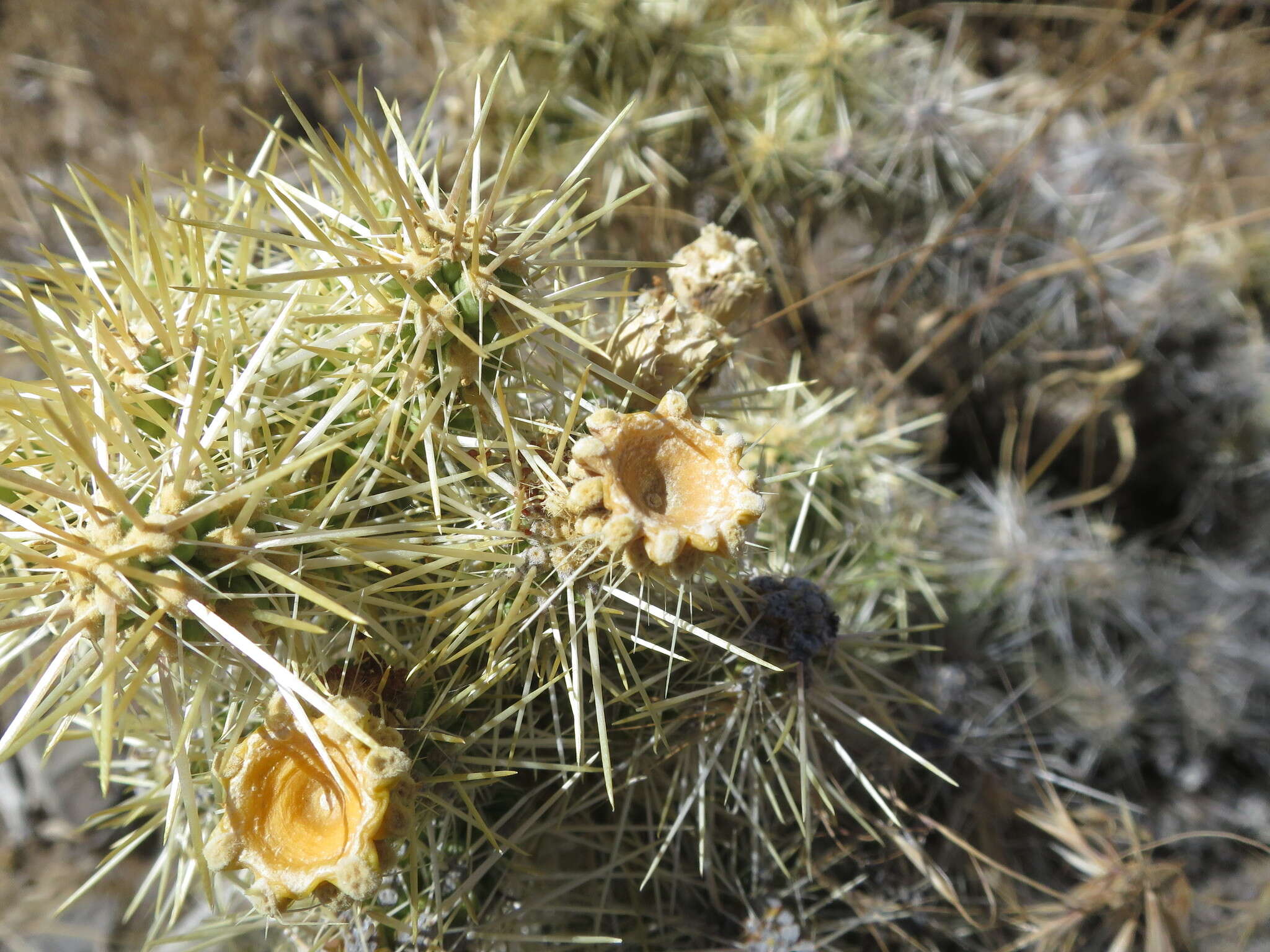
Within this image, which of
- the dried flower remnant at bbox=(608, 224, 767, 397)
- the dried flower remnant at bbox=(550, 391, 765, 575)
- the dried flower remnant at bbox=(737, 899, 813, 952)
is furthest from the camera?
the dried flower remnant at bbox=(737, 899, 813, 952)

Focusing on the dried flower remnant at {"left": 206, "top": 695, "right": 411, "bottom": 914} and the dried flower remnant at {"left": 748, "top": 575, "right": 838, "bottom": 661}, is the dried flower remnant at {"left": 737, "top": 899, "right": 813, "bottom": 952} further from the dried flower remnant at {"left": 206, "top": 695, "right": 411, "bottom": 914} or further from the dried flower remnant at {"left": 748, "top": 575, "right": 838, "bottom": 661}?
the dried flower remnant at {"left": 206, "top": 695, "right": 411, "bottom": 914}

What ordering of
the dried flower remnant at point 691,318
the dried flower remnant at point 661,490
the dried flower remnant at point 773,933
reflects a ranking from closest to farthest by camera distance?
the dried flower remnant at point 661,490 → the dried flower remnant at point 691,318 → the dried flower remnant at point 773,933

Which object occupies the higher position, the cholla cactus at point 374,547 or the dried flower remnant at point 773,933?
the cholla cactus at point 374,547

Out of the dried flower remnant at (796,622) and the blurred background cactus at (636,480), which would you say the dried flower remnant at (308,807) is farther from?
the dried flower remnant at (796,622)

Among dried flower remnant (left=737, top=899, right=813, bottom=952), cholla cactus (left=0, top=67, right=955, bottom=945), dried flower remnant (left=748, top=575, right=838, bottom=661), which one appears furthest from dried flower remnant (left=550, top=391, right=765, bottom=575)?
dried flower remnant (left=737, top=899, right=813, bottom=952)

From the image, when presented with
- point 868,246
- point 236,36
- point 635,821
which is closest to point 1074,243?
point 868,246

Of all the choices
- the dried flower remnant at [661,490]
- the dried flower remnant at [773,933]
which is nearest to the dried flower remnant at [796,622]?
the dried flower remnant at [661,490]
